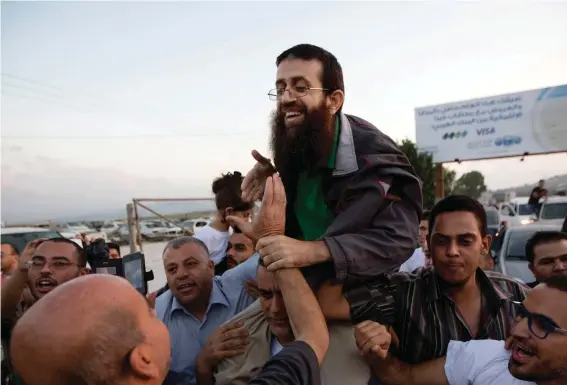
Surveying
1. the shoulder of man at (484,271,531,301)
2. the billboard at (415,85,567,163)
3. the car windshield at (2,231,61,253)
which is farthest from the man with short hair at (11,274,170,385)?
the billboard at (415,85,567,163)

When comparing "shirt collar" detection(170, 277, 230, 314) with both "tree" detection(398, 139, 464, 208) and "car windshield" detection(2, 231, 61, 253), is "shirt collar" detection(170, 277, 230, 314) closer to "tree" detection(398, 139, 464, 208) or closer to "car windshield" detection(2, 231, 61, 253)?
"car windshield" detection(2, 231, 61, 253)

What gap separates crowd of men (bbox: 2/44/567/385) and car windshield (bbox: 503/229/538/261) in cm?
516

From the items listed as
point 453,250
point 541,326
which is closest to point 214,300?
point 453,250

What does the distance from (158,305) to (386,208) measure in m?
1.83

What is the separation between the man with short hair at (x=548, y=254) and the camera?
9.57 ft

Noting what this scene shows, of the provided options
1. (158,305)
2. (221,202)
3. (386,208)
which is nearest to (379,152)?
(386,208)

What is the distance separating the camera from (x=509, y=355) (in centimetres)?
176

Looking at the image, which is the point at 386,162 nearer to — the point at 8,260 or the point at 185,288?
the point at 185,288

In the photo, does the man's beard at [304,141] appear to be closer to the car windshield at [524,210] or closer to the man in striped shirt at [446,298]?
the man in striped shirt at [446,298]

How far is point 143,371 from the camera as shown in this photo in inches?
48.8

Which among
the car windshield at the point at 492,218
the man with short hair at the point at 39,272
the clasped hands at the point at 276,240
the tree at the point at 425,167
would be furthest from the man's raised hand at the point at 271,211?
the tree at the point at 425,167

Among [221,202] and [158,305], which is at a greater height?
[221,202]

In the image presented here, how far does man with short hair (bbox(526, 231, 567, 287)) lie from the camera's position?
292cm

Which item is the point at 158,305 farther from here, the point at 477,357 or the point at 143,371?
the point at 477,357
